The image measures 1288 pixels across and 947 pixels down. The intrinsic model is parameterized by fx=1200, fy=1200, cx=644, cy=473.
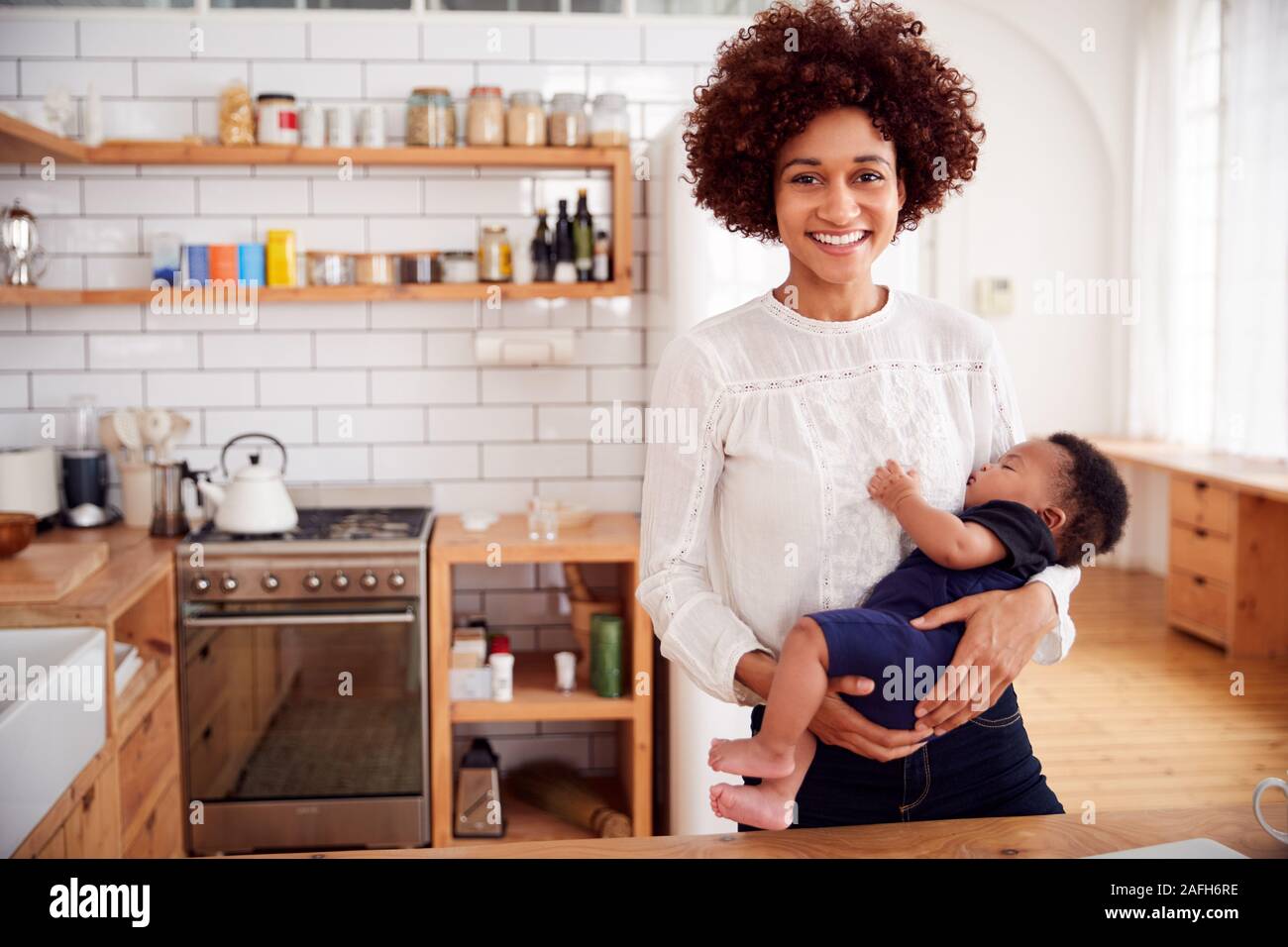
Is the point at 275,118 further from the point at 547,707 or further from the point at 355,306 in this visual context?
the point at 547,707

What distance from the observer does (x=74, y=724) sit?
2.18 meters

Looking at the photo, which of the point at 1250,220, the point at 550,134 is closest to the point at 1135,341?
the point at 1250,220

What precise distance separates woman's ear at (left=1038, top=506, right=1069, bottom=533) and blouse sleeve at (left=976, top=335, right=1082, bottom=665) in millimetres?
57

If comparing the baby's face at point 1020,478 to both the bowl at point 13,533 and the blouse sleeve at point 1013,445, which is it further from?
the bowl at point 13,533

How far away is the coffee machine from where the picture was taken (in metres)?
3.56

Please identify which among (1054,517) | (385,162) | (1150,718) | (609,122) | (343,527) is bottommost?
(1150,718)

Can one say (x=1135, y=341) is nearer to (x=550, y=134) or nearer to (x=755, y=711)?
(x=550, y=134)

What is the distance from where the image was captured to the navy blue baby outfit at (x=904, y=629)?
1.36m

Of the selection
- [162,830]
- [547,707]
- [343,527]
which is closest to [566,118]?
[343,527]

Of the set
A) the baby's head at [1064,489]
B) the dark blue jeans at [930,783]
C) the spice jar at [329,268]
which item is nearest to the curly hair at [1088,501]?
the baby's head at [1064,489]

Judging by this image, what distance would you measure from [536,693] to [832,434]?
A: 2155mm

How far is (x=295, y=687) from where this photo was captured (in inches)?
128

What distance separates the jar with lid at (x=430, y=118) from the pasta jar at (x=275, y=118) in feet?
1.12
